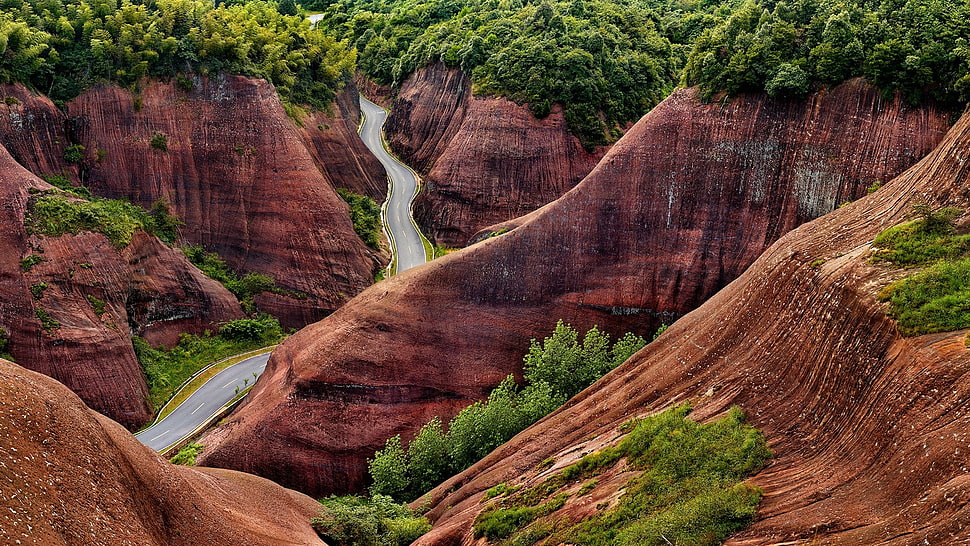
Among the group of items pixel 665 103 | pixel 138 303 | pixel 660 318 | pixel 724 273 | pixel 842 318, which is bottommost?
pixel 138 303

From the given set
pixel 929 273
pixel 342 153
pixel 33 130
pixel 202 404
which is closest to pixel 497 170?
pixel 342 153

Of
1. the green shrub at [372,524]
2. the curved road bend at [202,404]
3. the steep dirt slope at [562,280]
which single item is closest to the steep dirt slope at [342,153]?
the curved road bend at [202,404]

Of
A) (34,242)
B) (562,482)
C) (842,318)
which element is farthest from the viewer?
(34,242)

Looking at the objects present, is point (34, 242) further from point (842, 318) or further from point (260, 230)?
point (842, 318)

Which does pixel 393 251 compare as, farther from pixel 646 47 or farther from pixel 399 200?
pixel 646 47

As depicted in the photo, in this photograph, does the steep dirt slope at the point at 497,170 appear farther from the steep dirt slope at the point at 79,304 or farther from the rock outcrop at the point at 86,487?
the rock outcrop at the point at 86,487

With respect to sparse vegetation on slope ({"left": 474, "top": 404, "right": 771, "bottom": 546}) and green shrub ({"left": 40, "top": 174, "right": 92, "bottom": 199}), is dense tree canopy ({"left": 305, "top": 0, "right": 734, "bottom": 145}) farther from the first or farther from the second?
sparse vegetation on slope ({"left": 474, "top": 404, "right": 771, "bottom": 546})

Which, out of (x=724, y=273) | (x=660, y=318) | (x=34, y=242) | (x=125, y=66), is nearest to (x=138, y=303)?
(x=34, y=242)
